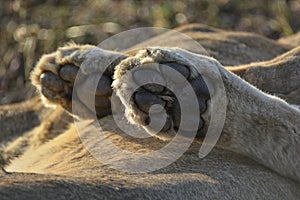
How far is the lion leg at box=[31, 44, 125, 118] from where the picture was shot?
2.95 metres

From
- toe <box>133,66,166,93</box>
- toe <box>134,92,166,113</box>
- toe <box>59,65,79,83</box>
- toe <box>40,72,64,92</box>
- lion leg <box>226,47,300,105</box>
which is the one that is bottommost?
lion leg <box>226,47,300,105</box>

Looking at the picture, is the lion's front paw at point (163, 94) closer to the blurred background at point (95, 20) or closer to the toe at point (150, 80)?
the toe at point (150, 80)

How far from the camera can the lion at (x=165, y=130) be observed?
6.82ft

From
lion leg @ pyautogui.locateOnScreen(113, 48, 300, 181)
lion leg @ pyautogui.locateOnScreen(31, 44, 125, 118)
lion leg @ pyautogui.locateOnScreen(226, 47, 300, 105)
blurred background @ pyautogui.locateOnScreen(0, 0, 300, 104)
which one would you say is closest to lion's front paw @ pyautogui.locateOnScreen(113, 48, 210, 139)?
lion leg @ pyautogui.locateOnScreen(113, 48, 300, 181)

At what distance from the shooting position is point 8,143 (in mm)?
3887

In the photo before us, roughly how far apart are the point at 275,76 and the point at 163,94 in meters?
0.78

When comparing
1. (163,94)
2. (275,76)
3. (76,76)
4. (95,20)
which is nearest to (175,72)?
(163,94)

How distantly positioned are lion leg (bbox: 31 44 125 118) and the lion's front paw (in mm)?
394

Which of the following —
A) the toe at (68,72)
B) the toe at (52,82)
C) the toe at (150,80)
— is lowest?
the toe at (52,82)

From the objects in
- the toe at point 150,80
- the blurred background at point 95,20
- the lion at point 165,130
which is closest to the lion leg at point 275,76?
the lion at point 165,130

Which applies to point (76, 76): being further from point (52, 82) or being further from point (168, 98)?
point (168, 98)

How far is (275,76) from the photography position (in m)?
3.11

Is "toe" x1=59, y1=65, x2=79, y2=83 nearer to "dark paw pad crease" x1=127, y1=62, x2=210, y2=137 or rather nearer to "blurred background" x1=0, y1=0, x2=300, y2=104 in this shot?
"dark paw pad crease" x1=127, y1=62, x2=210, y2=137

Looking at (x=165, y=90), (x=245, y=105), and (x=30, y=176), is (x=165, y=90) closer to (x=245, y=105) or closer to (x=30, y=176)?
(x=245, y=105)
